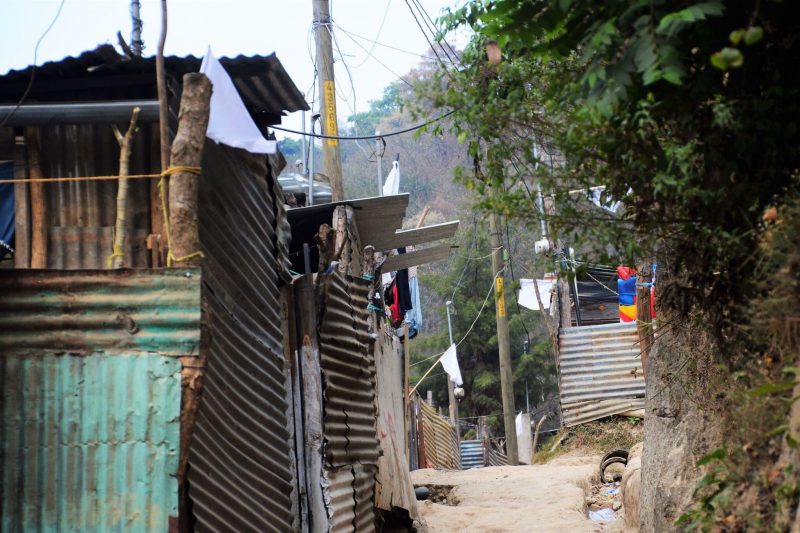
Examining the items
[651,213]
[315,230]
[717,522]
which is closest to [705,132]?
[651,213]

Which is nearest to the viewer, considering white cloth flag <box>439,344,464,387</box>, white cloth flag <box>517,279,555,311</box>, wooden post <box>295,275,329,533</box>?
wooden post <box>295,275,329,533</box>

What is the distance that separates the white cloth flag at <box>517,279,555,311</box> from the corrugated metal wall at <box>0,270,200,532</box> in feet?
65.9

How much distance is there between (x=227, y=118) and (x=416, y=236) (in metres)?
7.14

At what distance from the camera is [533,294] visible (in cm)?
2681

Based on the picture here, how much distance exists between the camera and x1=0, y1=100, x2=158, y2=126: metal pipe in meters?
6.13

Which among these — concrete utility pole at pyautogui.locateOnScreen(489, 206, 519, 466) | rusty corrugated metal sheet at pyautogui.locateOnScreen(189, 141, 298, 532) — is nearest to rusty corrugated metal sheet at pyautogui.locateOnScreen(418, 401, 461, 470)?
concrete utility pole at pyautogui.locateOnScreen(489, 206, 519, 466)

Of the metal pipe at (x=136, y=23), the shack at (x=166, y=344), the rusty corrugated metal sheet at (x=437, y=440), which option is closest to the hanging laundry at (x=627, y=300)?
the rusty corrugated metal sheet at (x=437, y=440)

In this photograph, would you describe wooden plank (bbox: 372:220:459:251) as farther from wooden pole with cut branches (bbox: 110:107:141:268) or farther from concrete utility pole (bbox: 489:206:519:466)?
concrete utility pole (bbox: 489:206:519:466)

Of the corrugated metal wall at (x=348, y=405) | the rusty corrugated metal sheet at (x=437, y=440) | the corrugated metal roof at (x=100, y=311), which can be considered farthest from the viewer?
the rusty corrugated metal sheet at (x=437, y=440)

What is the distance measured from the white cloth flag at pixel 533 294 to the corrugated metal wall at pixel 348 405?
1559 cm

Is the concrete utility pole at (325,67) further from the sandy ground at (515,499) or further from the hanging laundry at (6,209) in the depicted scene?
the hanging laundry at (6,209)

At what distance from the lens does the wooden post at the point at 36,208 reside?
254 inches

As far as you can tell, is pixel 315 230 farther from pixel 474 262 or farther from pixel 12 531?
pixel 474 262

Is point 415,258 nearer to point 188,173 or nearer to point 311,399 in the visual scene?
point 311,399
